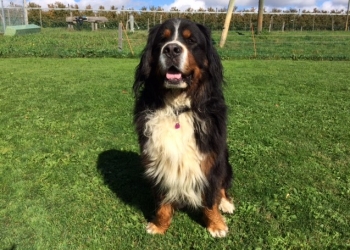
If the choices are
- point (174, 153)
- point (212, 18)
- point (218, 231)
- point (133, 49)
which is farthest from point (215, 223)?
point (212, 18)

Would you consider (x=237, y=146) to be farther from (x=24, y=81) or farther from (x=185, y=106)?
(x=24, y=81)

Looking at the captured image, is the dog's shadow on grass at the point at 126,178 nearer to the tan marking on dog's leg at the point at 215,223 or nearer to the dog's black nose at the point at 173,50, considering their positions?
the tan marking on dog's leg at the point at 215,223

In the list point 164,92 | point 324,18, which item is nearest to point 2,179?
point 164,92

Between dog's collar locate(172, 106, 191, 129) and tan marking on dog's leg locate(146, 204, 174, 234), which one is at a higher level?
dog's collar locate(172, 106, 191, 129)

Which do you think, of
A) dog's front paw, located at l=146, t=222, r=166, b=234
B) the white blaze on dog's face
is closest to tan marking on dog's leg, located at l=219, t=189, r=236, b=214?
dog's front paw, located at l=146, t=222, r=166, b=234

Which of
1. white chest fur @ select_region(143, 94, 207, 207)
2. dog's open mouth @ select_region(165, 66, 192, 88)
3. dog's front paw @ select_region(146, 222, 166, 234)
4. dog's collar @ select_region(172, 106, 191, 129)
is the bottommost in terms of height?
dog's front paw @ select_region(146, 222, 166, 234)

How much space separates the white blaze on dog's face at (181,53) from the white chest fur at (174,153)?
26cm

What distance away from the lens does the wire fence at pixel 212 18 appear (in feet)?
109

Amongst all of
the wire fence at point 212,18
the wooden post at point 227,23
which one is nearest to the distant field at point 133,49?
the wooden post at point 227,23

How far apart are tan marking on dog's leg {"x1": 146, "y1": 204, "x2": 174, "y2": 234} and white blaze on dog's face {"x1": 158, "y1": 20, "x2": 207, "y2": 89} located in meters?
1.20

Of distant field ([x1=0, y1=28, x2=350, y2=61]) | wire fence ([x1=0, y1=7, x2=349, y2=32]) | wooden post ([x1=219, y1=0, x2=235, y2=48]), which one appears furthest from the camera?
wire fence ([x1=0, y1=7, x2=349, y2=32])

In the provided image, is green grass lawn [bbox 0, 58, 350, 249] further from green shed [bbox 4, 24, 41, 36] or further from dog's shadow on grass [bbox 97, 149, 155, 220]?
A: green shed [bbox 4, 24, 41, 36]

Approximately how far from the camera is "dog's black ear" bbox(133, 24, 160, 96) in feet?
9.78

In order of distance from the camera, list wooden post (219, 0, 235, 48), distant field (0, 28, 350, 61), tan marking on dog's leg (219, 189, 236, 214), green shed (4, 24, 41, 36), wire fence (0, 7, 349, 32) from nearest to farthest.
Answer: tan marking on dog's leg (219, 189, 236, 214), distant field (0, 28, 350, 61), wooden post (219, 0, 235, 48), green shed (4, 24, 41, 36), wire fence (0, 7, 349, 32)
